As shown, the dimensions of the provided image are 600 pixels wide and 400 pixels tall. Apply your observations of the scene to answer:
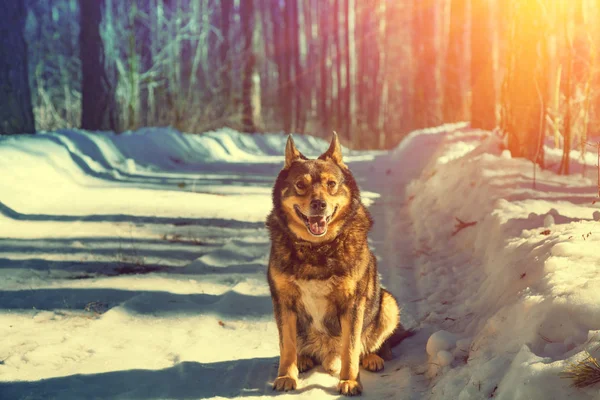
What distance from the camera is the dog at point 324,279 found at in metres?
3.96

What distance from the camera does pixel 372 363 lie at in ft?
14.5

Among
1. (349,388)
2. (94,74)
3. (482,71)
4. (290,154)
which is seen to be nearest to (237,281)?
(290,154)

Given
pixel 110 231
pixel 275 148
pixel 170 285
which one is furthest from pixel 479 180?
pixel 275 148

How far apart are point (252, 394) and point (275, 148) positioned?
64.0 ft

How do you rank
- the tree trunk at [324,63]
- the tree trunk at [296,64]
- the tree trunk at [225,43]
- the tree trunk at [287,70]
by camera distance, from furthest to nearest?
the tree trunk at [324,63], the tree trunk at [296,64], the tree trunk at [287,70], the tree trunk at [225,43]

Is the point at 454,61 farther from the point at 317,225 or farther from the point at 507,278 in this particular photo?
the point at 317,225

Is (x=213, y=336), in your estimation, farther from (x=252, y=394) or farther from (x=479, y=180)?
(x=479, y=180)

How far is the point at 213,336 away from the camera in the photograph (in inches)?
193

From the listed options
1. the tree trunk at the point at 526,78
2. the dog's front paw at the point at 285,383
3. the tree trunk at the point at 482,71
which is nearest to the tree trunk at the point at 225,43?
the tree trunk at the point at 482,71

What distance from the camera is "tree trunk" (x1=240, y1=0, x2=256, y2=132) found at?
26922 mm

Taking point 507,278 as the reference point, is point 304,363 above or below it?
below

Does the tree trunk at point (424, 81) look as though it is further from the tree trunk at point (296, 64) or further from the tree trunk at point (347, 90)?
the tree trunk at point (296, 64)

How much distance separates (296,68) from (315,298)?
33982 millimetres

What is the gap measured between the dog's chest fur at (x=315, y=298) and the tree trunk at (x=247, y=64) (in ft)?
74.4
